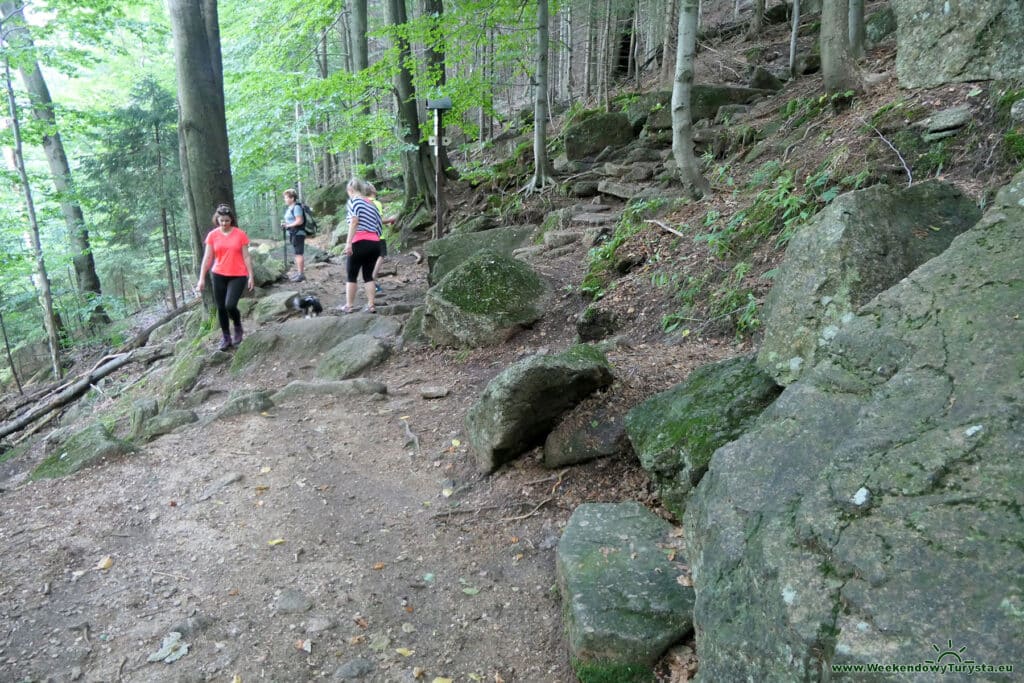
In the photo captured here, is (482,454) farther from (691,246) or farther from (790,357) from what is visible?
(691,246)

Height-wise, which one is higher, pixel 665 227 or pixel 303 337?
pixel 665 227

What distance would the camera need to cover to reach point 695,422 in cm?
331

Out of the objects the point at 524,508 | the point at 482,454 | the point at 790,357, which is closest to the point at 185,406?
the point at 482,454

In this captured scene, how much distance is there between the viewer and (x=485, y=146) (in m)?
17.6

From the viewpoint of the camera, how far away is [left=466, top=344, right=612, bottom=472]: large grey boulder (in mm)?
4195

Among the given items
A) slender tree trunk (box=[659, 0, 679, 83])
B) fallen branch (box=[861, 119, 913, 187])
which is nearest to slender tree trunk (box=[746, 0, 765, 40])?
slender tree trunk (box=[659, 0, 679, 83])

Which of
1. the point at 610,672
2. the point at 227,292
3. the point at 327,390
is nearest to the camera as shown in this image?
the point at 610,672

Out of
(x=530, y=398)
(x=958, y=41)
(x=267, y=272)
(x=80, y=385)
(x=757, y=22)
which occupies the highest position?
(x=757, y=22)

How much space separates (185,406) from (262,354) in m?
1.17

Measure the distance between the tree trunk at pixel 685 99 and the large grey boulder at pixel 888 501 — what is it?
4.84 meters

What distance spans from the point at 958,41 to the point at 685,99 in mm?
2591

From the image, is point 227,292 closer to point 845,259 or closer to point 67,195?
point 845,259

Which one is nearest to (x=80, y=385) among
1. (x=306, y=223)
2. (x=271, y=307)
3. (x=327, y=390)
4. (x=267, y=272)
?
(x=267, y=272)

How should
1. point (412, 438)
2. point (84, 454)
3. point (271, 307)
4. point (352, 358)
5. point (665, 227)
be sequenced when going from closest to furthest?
1. point (412, 438)
2. point (84, 454)
3. point (665, 227)
4. point (352, 358)
5. point (271, 307)
